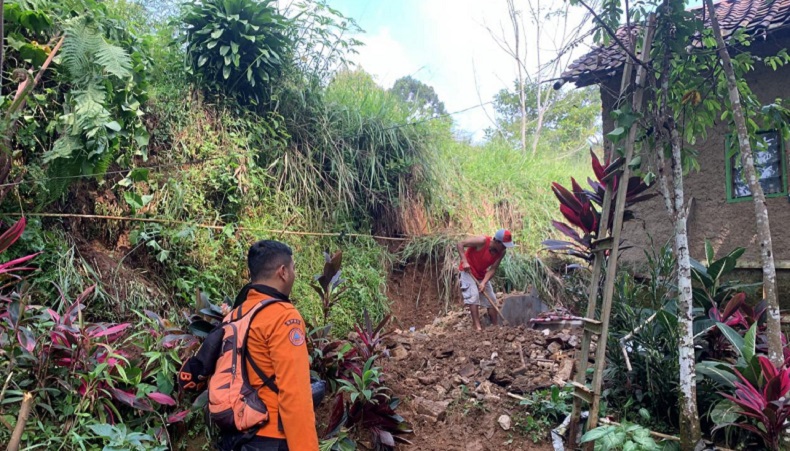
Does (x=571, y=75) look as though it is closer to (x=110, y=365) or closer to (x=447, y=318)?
(x=447, y=318)

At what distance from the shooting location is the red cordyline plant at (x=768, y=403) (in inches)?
103

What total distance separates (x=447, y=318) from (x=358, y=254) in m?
1.42

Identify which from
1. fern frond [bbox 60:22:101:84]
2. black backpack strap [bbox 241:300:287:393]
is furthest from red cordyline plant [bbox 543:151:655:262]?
fern frond [bbox 60:22:101:84]

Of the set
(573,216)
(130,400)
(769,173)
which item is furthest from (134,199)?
(769,173)

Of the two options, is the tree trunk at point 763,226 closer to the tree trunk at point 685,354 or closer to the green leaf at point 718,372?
the green leaf at point 718,372

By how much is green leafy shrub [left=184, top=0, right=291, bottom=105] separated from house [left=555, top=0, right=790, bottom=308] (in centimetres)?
355

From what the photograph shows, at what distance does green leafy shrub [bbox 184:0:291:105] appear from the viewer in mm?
5527

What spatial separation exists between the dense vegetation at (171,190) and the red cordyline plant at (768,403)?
121 inches

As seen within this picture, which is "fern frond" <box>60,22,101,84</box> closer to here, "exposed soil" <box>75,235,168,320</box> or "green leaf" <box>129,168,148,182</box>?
"green leaf" <box>129,168,148,182</box>

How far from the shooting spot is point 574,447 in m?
3.06

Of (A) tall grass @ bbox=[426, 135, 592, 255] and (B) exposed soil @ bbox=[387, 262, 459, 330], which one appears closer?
(B) exposed soil @ bbox=[387, 262, 459, 330]

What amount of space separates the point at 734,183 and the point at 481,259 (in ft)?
10.1

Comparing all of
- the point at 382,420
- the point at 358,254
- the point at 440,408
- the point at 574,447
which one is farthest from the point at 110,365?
the point at 358,254

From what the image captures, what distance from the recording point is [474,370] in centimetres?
421
